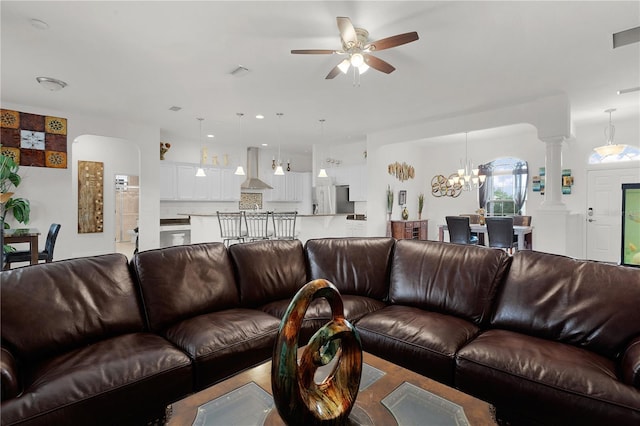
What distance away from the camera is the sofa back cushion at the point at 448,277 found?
2185 mm

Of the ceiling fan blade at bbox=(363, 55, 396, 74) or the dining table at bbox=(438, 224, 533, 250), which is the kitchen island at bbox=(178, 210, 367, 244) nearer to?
the dining table at bbox=(438, 224, 533, 250)

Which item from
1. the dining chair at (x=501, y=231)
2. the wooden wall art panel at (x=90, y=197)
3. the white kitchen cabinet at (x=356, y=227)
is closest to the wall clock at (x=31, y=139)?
the wooden wall art panel at (x=90, y=197)

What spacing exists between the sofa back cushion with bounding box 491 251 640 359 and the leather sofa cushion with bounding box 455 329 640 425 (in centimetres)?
10

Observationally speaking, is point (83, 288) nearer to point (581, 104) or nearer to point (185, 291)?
point (185, 291)

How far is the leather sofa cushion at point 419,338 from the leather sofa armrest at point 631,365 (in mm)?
671

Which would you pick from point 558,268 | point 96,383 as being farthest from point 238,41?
point 558,268

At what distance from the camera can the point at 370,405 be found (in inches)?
46.6

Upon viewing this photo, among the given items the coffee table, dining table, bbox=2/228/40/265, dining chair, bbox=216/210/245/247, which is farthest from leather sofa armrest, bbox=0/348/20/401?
dining chair, bbox=216/210/245/247

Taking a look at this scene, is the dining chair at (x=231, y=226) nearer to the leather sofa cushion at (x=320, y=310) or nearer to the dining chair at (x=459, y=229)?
the leather sofa cushion at (x=320, y=310)

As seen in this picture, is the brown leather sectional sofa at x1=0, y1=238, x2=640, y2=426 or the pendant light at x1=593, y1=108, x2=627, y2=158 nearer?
the brown leather sectional sofa at x1=0, y1=238, x2=640, y2=426

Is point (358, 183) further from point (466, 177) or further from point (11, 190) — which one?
point (11, 190)

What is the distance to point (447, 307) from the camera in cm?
227

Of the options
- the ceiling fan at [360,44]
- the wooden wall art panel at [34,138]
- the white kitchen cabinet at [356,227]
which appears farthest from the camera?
the white kitchen cabinet at [356,227]

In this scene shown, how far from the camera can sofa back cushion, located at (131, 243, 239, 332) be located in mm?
2053
